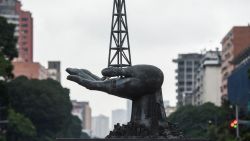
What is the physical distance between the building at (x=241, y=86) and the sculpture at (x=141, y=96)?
8491cm

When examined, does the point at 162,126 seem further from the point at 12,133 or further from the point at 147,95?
the point at 12,133

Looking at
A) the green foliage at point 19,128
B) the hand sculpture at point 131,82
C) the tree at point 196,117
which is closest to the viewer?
the hand sculpture at point 131,82

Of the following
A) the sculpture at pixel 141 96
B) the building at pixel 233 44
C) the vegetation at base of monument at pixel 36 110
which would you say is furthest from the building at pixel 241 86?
the sculpture at pixel 141 96

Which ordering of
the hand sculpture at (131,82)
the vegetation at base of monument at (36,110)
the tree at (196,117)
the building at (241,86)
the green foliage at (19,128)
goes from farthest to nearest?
the tree at (196,117)
the vegetation at base of monument at (36,110)
the green foliage at (19,128)
the building at (241,86)
the hand sculpture at (131,82)

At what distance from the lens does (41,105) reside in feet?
542

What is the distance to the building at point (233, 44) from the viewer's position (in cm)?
17650

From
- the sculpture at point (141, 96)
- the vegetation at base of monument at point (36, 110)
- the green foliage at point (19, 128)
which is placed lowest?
the sculpture at point (141, 96)

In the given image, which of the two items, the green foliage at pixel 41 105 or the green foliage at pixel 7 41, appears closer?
the green foliage at pixel 7 41

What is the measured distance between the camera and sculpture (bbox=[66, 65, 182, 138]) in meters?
49.3

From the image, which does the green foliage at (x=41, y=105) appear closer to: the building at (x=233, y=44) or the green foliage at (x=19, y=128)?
the green foliage at (x=19, y=128)

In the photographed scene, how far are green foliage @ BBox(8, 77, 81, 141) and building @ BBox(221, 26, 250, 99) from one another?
1111 inches

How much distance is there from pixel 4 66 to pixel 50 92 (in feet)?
216

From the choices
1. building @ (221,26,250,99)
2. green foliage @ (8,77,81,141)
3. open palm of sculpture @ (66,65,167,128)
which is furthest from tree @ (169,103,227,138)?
open palm of sculpture @ (66,65,167,128)

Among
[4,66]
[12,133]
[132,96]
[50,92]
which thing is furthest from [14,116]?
[132,96]
